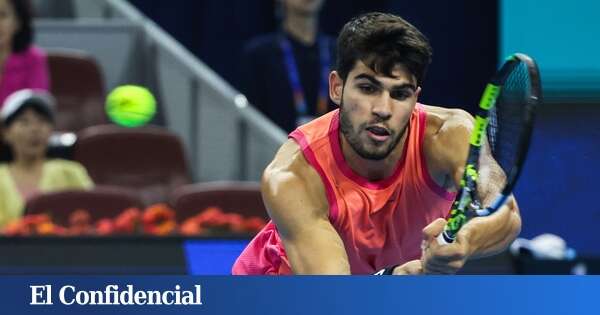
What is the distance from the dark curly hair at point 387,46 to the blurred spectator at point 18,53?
3155 millimetres

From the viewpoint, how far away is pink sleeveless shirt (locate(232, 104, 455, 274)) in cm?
343

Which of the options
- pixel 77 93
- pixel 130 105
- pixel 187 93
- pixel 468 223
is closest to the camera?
pixel 468 223

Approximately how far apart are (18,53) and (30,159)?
24.1 inches

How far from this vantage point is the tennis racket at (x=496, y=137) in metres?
3.16

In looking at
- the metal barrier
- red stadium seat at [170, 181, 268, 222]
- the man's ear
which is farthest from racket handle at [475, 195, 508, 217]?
the metal barrier

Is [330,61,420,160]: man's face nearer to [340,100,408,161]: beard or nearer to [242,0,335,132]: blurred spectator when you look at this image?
[340,100,408,161]: beard

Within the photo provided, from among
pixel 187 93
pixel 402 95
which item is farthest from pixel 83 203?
pixel 402 95

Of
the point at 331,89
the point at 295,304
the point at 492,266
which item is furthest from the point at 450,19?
the point at 295,304

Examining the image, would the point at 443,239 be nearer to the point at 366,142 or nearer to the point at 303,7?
the point at 366,142

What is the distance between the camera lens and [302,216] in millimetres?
3318

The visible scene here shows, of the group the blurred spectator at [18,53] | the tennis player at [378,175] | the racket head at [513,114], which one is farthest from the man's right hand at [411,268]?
the blurred spectator at [18,53]

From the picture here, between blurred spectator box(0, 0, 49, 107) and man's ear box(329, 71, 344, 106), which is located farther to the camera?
blurred spectator box(0, 0, 49, 107)

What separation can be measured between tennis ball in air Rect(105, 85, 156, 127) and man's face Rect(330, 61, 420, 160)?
142 inches

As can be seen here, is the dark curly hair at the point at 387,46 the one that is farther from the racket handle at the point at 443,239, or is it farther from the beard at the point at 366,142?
the racket handle at the point at 443,239
